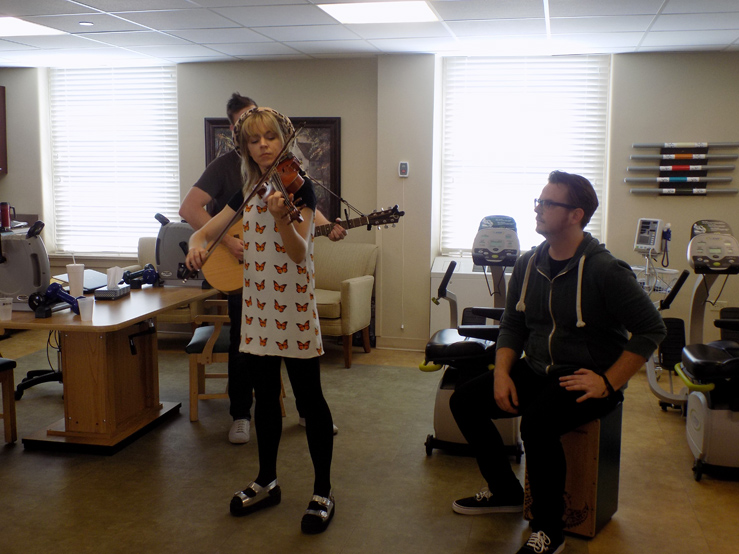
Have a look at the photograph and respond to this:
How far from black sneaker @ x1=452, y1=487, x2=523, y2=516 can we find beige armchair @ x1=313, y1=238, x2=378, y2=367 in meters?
2.35

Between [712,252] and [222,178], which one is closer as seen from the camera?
[222,178]

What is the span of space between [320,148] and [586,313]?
370cm

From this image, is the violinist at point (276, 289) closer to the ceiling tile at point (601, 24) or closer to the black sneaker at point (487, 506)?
the black sneaker at point (487, 506)

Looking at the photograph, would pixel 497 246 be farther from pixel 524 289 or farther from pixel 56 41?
pixel 56 41

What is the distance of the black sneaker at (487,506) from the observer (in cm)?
262

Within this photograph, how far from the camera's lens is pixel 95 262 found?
20.3 feet

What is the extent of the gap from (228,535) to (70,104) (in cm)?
496

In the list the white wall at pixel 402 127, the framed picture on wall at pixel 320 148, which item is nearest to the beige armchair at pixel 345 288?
the white wall at pixel 402 127

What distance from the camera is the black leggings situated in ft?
8.02

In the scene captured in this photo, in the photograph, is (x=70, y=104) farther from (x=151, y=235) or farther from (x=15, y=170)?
(x=151, y=235)

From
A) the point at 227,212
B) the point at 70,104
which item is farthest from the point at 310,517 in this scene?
the point at 70,104

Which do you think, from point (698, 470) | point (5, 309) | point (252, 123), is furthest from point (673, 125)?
point (5, 309)

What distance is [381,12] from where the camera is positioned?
410cm

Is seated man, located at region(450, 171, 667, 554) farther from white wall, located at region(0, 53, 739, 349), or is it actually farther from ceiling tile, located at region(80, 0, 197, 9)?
white wall, located at region(0, 53, 739, 349)
